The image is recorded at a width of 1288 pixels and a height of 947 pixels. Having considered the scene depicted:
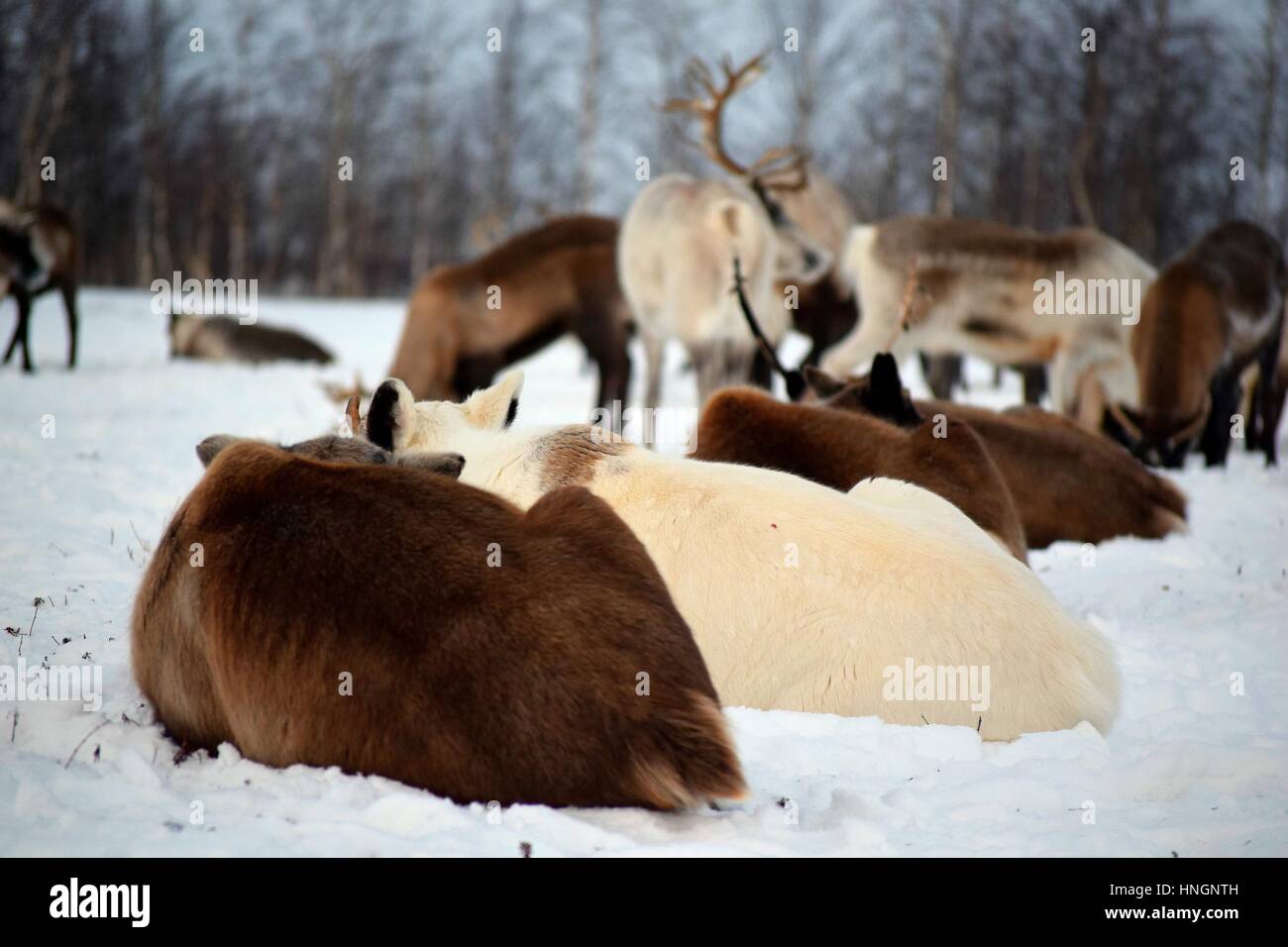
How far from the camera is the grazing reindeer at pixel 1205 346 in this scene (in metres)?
8.78

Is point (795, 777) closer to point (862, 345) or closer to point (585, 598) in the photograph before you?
point (585, 598)

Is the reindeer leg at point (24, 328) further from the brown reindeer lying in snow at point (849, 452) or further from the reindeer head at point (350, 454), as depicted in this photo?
the reindeer head at point (350, 454)

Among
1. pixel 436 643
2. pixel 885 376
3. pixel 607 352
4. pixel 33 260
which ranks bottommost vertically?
pixel 436 643

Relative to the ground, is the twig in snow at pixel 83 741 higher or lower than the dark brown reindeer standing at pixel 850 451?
lower

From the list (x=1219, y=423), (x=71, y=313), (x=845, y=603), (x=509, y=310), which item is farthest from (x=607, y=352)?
(x=845, y=603)

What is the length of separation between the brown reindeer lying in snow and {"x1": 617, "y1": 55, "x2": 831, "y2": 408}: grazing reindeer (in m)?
4.91

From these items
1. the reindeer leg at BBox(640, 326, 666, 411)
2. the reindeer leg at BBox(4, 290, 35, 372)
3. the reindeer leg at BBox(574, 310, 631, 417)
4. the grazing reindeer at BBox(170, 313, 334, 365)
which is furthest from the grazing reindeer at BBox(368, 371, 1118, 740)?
the grazing reindeer at BBox(170, 313, 334, 365)

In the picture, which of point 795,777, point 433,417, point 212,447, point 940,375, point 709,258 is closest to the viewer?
point 795,777

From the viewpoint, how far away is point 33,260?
12648mm

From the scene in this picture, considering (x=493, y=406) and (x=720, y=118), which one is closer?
(x=493, y=406)

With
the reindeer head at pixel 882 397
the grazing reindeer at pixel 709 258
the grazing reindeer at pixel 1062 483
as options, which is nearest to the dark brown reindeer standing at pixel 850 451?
the reindeer head at pixel 882 397

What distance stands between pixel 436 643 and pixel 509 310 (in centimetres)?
784

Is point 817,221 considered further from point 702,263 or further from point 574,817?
point 574,817

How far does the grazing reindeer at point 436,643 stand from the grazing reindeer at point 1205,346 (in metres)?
7.17
